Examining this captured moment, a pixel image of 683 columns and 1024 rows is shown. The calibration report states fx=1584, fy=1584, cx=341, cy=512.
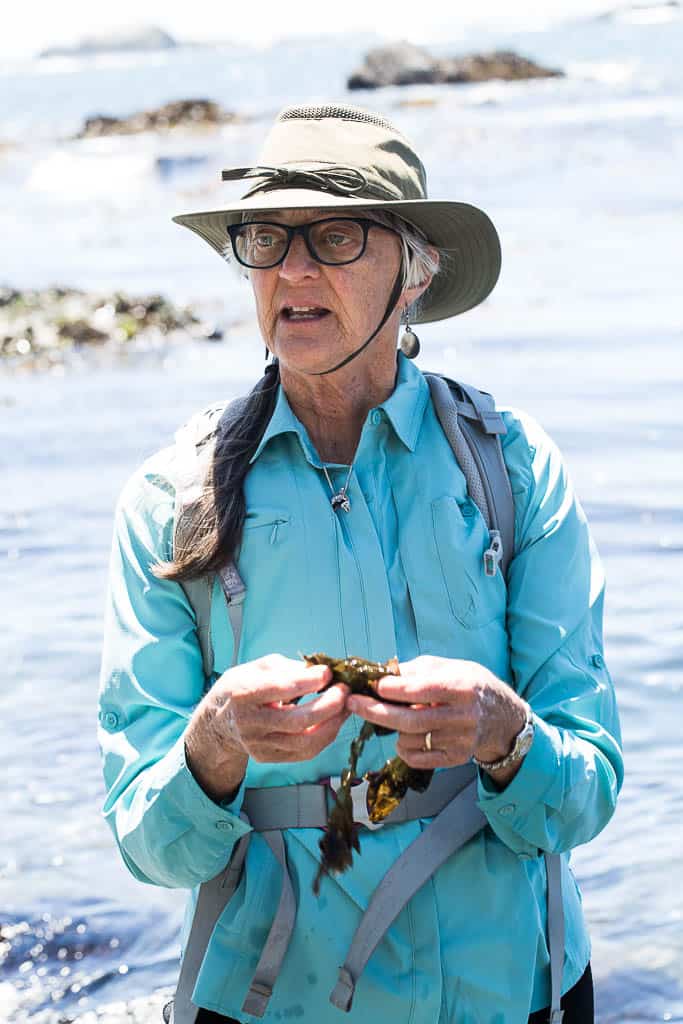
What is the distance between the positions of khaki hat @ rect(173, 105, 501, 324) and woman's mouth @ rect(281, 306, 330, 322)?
200 mm

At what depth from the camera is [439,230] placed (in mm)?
3283

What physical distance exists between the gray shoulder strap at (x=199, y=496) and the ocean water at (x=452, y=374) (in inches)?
96.1

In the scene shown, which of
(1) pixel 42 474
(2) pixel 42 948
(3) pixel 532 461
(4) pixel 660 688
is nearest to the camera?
(3) pixel 532 461

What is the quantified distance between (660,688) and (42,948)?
9.71 ft

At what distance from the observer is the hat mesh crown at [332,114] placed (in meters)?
3.18

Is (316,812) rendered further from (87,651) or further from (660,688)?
(87,651)

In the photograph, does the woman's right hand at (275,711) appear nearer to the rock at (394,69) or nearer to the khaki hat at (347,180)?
the khaki hat at (347,180)

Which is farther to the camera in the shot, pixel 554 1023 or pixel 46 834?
pixel 46 834

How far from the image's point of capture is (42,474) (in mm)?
11164

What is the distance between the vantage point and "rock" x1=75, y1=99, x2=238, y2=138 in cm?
4878

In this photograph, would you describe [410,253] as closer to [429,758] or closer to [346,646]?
[346,646]

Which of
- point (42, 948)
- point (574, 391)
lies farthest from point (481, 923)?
point (574, 391)

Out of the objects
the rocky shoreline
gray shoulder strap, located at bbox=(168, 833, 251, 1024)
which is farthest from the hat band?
the rocky shoreline

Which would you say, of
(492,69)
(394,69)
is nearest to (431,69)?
(394,69)
